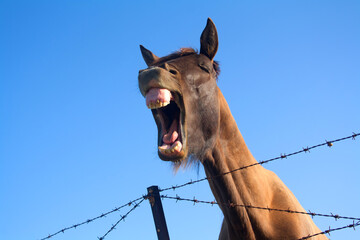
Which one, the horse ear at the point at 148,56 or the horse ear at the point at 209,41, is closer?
the horse ear at the point at 209,41

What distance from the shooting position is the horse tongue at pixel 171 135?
3.41 metres

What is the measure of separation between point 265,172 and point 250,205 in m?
0.72

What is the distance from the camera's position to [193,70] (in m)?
3.82

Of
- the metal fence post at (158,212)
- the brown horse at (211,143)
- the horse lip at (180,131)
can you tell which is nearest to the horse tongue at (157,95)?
the brown horse at (211,143)

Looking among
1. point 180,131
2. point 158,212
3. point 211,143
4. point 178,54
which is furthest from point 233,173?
point 178,54

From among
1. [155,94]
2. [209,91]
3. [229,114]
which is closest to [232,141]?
[229,114]

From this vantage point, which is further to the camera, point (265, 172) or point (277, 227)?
point (265, 172)

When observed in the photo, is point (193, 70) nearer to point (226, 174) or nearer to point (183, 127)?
point (183, 127)

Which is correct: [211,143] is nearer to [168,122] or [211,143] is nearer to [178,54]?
[168,122]

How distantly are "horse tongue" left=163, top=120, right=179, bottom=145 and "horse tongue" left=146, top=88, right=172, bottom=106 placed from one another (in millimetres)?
359

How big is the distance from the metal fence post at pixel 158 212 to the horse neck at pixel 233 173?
0.60 meters

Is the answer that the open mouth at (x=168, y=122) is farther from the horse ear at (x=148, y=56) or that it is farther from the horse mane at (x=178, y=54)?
the horse ear at (x=148, y=56)

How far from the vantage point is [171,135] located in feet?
11.4

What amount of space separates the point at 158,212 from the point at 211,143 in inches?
36.6
